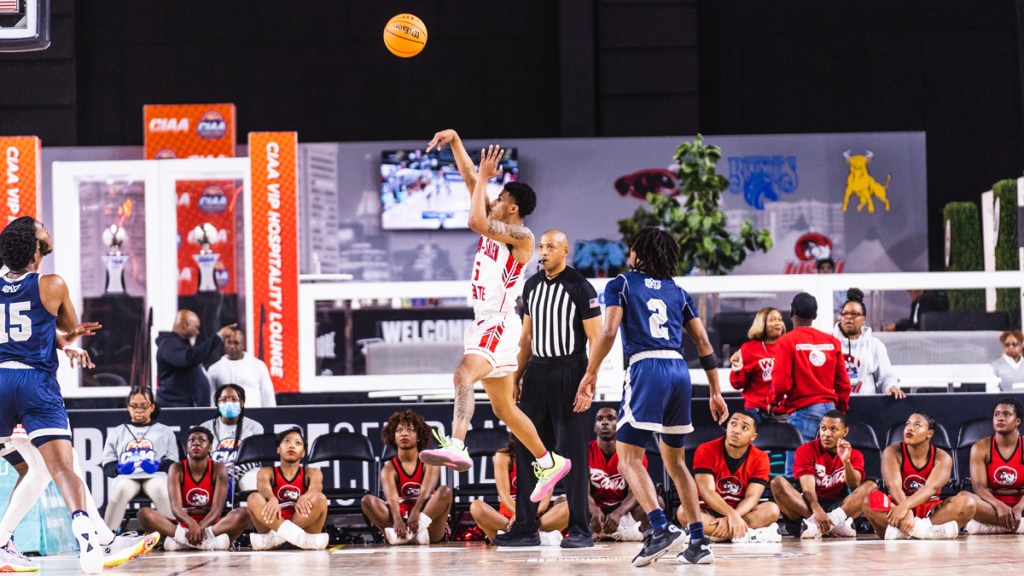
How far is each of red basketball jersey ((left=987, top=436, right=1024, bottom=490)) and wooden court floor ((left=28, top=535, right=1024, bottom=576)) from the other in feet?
1.88

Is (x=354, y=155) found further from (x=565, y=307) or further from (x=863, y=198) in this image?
(x=565, y=307)

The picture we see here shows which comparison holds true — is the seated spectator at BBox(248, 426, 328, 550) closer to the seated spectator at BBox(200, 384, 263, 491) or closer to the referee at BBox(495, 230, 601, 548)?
the seated spectator at BBox(200, 384, 263, 491)

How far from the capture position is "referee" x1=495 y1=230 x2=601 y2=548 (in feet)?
25.5

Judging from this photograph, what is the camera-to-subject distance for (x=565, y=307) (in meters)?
7.80

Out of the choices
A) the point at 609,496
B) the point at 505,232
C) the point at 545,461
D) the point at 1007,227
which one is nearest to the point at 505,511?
the point at 609,496

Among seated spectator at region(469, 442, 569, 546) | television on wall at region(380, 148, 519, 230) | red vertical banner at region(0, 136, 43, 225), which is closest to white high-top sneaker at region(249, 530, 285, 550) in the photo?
seated spectator at region(469, 442, 569, 546)

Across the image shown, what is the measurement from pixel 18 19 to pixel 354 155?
29.4ft

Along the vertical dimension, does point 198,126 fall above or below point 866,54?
below

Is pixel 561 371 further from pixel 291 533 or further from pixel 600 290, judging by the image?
pixel 600 290

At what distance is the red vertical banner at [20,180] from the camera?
14461mm

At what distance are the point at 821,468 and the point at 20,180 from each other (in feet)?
32.0

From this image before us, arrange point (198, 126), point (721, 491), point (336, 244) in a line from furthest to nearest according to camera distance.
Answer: point (336, 244), point (198, 126), point (721, 491)

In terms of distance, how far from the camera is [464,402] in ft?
23.3

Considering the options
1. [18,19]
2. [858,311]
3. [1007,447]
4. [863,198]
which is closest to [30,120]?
[18,19]
